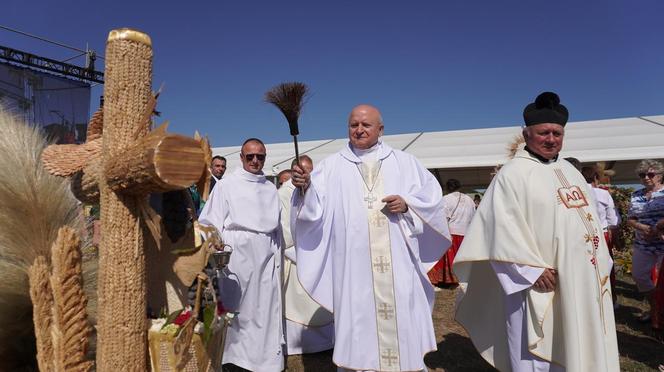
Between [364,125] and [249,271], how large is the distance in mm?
1641

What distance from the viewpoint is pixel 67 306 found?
141cm

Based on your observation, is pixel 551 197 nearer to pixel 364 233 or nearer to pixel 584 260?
pixel 584 260

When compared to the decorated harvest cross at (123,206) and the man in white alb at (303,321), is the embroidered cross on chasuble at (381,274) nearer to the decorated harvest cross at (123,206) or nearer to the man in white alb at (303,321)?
the man in white alb at (303,321)

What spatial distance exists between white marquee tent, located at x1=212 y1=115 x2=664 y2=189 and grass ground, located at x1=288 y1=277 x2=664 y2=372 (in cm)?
387

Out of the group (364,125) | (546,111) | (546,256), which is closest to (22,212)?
(364,125)

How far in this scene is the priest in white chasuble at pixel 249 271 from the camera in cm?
393

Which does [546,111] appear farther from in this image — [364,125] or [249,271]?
[249,271]

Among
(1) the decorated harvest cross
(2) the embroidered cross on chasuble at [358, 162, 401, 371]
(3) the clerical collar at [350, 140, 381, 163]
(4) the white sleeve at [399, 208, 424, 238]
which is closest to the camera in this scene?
(1) the decorated harvest cross

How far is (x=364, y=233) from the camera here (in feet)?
10.5

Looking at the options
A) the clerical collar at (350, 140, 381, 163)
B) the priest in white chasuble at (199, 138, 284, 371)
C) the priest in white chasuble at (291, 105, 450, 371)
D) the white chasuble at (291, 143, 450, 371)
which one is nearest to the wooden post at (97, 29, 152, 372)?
the priest in white chasuble at (291, 105, 450, 371)

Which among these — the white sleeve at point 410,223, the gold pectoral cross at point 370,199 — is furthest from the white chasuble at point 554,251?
the gold pectoral cross at point 370,199

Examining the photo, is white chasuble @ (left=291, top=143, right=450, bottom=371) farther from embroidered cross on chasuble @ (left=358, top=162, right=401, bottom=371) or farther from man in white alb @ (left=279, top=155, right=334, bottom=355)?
man in white alb @ (left=279, top=155, right=334, bottom=355)

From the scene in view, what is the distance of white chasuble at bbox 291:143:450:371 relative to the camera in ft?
10.0

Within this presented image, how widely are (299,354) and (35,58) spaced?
13.1 meters
